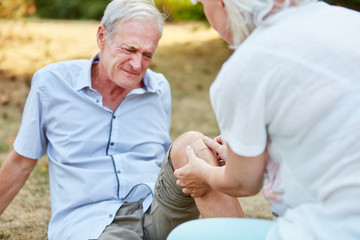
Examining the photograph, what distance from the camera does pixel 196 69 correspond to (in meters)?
7.89

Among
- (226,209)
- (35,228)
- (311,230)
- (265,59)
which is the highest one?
(265,59)

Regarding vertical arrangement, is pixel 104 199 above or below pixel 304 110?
below

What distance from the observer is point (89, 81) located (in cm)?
269

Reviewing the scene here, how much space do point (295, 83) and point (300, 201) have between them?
37 cm

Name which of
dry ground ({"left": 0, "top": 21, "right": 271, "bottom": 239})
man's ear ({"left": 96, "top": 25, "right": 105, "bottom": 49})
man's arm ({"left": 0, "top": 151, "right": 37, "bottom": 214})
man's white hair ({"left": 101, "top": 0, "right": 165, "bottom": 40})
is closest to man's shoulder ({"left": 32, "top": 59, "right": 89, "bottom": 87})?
man's ear ({"left": 96, "top": 25, "right": 105, "bottom": 49})

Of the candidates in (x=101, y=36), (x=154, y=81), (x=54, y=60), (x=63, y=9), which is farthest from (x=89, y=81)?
(x=63, y=9)

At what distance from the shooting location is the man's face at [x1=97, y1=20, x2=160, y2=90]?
2629 mm

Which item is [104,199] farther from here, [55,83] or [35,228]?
[35,228]

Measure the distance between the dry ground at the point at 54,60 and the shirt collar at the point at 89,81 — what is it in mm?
1052

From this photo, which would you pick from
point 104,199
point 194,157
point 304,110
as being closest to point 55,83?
point 104,199

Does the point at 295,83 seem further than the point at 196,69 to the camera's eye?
No

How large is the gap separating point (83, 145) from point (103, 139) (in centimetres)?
11

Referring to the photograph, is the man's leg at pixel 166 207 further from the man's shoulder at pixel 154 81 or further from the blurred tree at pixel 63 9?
the blurred tree at pixel 63 9

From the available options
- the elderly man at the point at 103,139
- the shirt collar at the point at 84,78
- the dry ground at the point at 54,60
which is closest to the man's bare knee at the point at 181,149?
the elderly man at the point at 103,139
